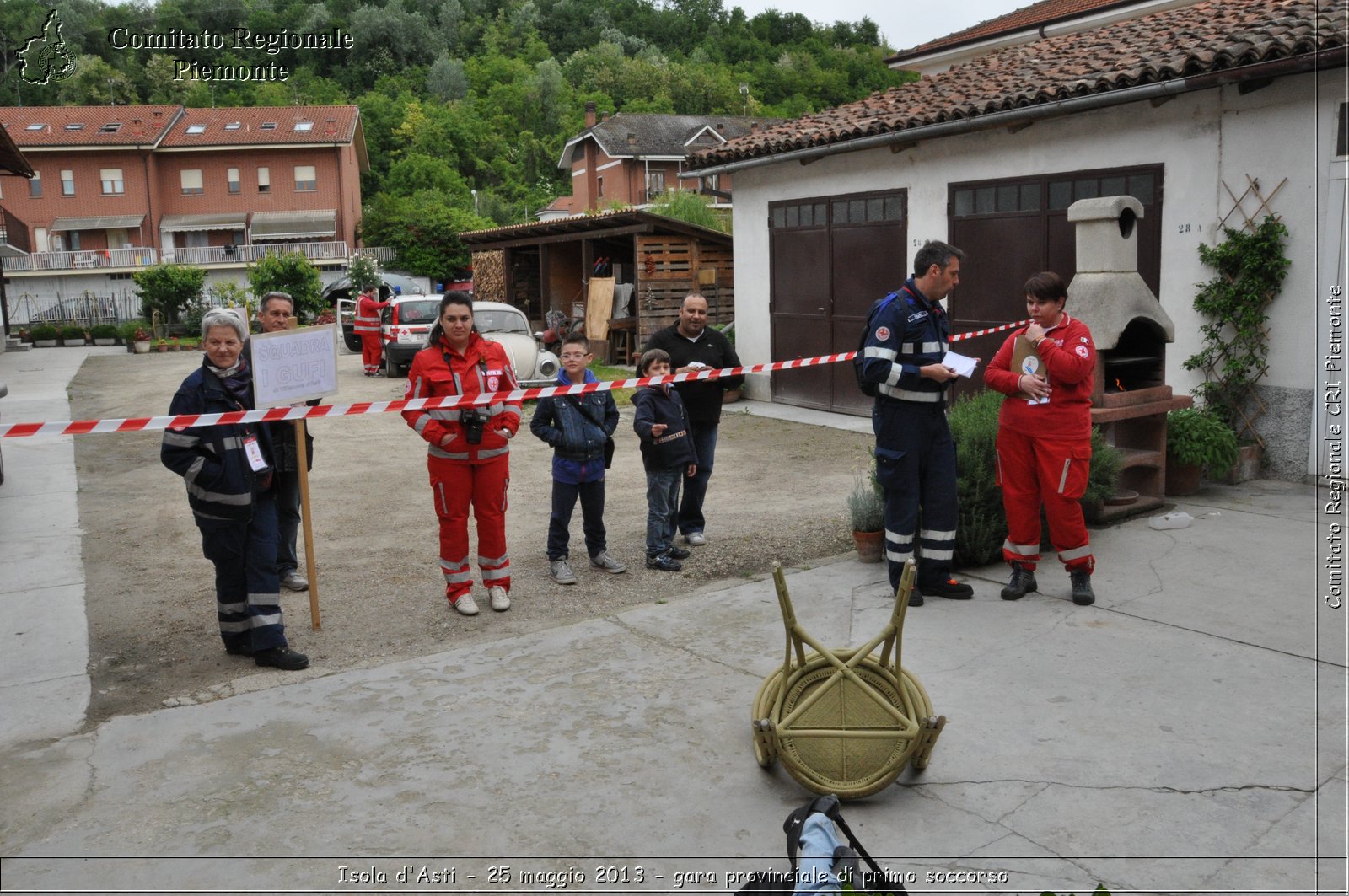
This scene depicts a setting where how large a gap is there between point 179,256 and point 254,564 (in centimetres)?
5876

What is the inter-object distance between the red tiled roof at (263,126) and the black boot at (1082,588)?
195 ft

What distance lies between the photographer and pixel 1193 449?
8.55 meters

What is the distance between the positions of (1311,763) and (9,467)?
12.8m

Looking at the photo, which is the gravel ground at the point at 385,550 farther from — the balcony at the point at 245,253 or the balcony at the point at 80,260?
the balcony at the point at 80,260

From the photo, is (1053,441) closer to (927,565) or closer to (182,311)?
(927,565)

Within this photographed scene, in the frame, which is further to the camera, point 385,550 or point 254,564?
point 385,550

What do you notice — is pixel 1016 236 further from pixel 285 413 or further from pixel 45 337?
pixel 45 337

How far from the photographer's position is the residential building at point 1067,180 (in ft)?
28.7

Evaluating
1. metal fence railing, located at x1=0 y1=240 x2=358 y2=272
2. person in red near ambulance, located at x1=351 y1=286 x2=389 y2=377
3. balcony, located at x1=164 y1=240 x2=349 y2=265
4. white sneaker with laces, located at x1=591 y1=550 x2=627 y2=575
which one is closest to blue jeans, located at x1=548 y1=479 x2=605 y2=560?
white sneaker with laces, located at x1=591 y1=550 x2=627 y2=575

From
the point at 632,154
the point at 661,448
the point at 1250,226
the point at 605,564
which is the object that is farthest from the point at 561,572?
the point at 632,154

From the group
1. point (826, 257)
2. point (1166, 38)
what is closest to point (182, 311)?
point (826, 257)

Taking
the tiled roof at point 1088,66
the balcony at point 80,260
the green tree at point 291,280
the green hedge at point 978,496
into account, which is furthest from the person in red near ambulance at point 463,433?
the balcony at point 80,260

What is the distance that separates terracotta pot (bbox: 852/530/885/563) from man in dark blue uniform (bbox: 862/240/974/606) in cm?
76

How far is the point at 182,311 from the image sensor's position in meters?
39.6
